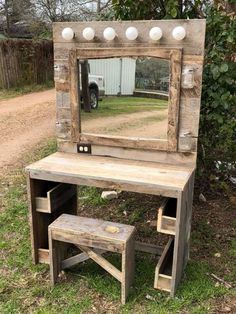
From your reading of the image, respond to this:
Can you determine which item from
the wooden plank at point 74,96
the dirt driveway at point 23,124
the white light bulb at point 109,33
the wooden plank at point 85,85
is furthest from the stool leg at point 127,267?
the dirt driveway at point 23,124

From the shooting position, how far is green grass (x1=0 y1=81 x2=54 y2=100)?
1196 centimetres

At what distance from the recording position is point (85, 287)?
2592 mm

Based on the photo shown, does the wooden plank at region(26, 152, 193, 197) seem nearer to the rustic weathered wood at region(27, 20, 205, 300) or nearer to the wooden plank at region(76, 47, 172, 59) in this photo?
the rustic weathered wood at region(27, 20, 205, 300)

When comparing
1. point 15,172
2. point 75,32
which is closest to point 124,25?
point 75,32

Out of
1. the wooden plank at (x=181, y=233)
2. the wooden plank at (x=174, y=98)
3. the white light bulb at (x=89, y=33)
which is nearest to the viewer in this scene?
the wooden plank at (x=181, y=233)

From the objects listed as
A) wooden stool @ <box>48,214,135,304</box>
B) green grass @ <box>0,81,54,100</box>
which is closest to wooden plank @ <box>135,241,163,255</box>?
wooden stool @ <box>48,214,135,304</box>

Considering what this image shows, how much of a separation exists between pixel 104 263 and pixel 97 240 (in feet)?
0.74

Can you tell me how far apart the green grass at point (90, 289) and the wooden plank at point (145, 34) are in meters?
→ 1.55

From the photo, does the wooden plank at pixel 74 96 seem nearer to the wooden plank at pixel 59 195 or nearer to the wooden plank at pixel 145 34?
the wooden plank at pixel 145 34

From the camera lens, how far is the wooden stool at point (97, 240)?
2326mm

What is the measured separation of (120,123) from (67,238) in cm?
90

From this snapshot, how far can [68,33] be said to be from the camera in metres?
2.58

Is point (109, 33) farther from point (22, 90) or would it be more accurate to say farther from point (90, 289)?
point (22, 90)

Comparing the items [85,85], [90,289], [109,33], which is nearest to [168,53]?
[109,33]
